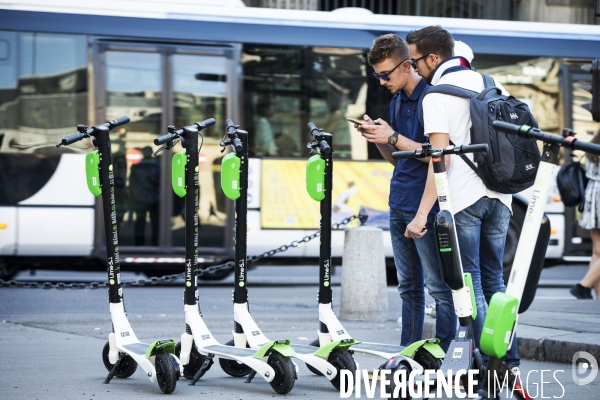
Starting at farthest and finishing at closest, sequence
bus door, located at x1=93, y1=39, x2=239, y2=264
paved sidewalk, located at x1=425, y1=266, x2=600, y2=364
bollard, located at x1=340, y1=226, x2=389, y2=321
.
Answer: bus door, located at x1=93, y1=39, x2=239, y2=264, bollard, located at x1=340, y1=226, x2=389, y2=321, paved sidewalk, located at x1=425, y1=266, x2=600, y2=364

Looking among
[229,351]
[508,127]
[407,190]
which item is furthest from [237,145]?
[508,127]

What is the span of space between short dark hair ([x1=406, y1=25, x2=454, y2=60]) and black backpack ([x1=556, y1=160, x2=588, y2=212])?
5.63 m

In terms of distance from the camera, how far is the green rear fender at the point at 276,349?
507cm

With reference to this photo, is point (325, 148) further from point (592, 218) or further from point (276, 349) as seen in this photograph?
point (592, 218)

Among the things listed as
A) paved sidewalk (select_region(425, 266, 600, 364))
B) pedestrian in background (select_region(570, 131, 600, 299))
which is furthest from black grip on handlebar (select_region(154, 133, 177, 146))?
pedestrian in background (select_region(570, 131, 600, 299))

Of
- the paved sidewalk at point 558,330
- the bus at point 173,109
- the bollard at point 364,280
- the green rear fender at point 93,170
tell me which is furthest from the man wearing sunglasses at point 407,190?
the bus at point 173,109

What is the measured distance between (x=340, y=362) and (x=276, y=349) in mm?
363

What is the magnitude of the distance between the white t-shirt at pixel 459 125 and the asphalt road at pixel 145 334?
43.5 inches

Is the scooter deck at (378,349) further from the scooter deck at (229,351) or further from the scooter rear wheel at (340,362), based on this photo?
the scooter deck at (229,351)

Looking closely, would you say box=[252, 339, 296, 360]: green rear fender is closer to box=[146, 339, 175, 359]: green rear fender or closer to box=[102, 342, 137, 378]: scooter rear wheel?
box=[146, 339, 175, 359]: green rear fender

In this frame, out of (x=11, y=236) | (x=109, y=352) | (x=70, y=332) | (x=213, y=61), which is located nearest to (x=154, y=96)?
(x=213, y=61)

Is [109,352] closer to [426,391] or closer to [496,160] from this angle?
[426,391]

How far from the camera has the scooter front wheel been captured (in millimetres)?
5055

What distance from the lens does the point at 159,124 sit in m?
12.8
